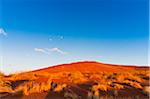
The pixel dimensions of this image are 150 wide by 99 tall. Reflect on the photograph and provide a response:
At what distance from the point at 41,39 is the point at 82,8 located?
1312mm

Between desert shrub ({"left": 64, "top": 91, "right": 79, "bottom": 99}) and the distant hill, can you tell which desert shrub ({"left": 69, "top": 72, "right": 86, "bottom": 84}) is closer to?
the distant hill

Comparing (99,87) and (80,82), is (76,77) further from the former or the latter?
(99,87)

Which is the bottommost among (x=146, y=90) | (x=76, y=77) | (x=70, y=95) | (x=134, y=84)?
(x=70, y=95)

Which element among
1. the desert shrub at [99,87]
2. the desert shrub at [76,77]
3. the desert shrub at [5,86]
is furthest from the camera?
the desert shrub at [76,77]

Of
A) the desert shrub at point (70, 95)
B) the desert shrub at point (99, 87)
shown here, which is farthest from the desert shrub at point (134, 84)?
the desert shrub at point (70, 95)

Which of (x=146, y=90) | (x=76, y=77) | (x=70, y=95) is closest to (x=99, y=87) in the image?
(x=76, y=77)

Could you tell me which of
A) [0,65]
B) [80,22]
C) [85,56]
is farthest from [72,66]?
[0,65]

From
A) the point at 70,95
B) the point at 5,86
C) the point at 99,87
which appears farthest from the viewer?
the point at 5,86

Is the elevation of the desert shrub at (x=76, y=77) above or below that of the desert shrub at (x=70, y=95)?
above

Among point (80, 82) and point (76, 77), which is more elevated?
point (76, 77)

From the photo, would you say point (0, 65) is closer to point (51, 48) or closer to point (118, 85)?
point (51, 48)

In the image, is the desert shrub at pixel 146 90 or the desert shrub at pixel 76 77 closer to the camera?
the desert shrub at pixel 146 90

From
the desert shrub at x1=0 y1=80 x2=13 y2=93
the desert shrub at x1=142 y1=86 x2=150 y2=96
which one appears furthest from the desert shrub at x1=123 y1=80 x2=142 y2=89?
the desert shrub at x1=0 y1=80 x2=13 y2=93

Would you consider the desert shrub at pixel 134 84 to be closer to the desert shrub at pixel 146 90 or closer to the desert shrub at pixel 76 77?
the desert shrub at pixel 146 90
